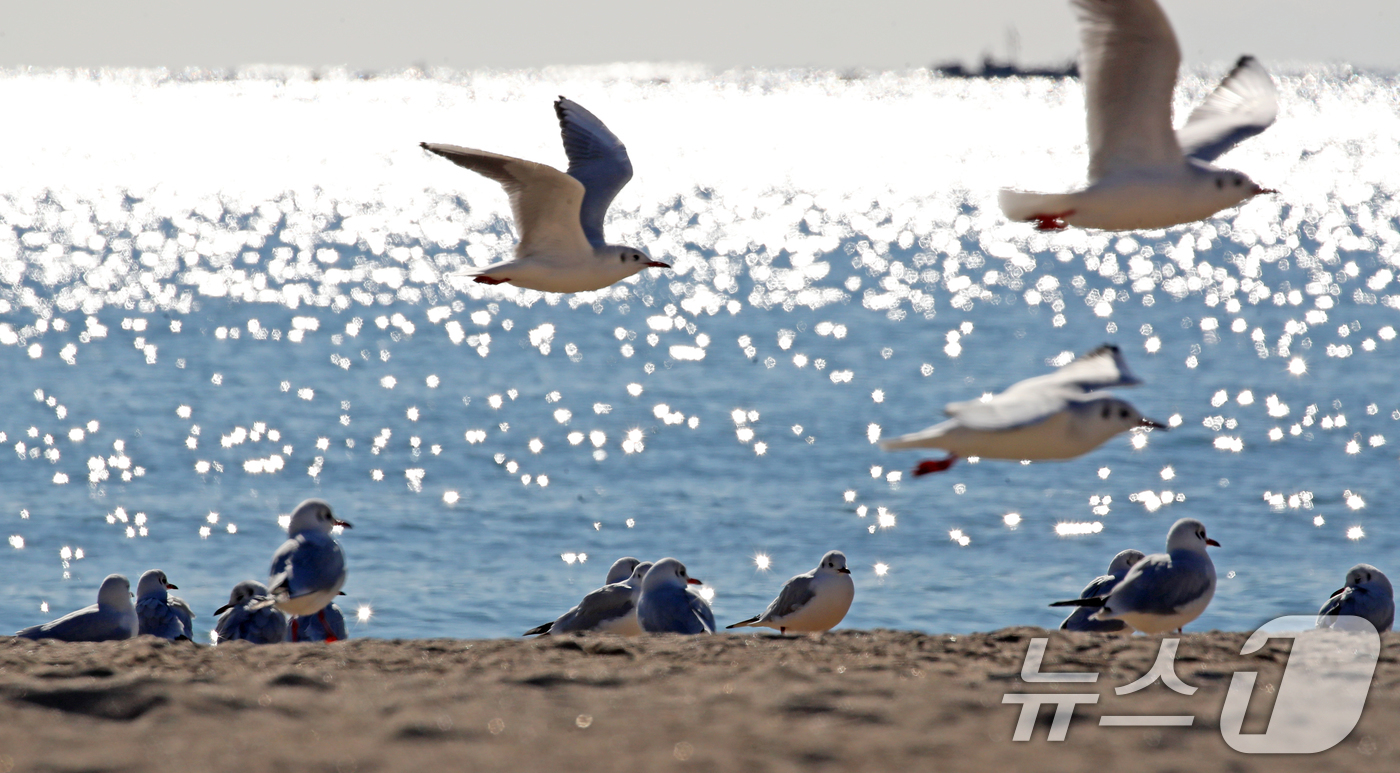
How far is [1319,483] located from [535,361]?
1899 cm

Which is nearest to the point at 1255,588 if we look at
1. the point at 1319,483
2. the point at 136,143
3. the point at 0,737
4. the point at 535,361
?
the point at 1319,483

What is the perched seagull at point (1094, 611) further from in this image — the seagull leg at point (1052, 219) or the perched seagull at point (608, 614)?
the perched seagull at point (608, 614)

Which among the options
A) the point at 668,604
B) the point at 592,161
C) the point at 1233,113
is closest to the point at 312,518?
the point at 668,604

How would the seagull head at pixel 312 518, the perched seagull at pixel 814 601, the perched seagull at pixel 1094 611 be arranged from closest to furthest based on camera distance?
the perched seagull at pixel 1094 611 < the perched seagull at pixel 814 601 < the seagull head at pixel 312 518

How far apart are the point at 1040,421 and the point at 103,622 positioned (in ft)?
21.8

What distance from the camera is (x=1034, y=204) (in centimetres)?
924

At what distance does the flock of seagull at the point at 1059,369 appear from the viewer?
8.95 meters

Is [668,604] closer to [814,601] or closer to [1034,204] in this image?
[814,601]

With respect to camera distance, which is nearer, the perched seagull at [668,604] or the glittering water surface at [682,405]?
the perched seagull at [668,604]

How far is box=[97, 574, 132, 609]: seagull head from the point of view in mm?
10539

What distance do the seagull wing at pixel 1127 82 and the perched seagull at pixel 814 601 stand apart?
3.50m

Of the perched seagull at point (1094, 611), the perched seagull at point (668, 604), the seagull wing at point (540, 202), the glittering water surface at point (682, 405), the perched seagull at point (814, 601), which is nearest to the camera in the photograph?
the seagull wing at point (540, 202)

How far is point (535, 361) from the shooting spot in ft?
125

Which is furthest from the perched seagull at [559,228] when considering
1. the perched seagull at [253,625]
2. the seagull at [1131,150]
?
the seagull at [1131,150]
